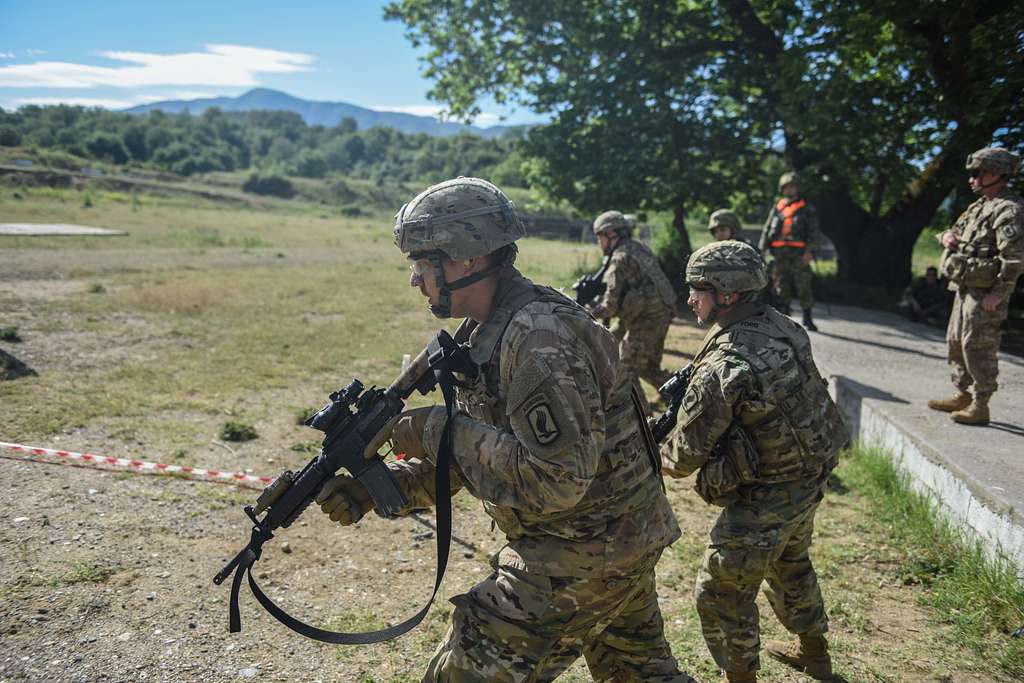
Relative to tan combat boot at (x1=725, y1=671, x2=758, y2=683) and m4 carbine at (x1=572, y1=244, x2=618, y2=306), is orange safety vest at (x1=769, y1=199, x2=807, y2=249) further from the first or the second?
tan combat boot at (x1=725, y1=671, x2=758, y2=683)

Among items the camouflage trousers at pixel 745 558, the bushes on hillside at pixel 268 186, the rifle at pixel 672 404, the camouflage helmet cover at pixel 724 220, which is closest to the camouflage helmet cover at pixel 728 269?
the rifle at pixel 672 404

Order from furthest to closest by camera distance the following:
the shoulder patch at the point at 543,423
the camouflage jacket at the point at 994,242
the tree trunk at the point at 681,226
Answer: the tree trunk at the point at 681,226, the camouflage jacket at the point at 994,242, the shoulder patch at the point at 543,423

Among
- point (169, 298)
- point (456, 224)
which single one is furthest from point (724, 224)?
point (169, 298)

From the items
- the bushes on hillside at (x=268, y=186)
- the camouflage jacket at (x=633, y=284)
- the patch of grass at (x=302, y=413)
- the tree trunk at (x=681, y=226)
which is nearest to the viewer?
the patch of grass at (x=302, y=413)

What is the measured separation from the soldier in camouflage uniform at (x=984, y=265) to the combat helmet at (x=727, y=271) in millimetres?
3076

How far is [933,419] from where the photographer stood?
20.0 feet

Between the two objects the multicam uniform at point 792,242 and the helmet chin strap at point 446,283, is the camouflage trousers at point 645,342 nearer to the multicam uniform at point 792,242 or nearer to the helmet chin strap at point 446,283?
the multicam uniform at point 792,242

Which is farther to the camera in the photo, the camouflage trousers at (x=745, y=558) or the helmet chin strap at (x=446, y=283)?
the camouflage trousers at (x=745, y=558)

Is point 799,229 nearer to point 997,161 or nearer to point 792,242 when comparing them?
point 792,242

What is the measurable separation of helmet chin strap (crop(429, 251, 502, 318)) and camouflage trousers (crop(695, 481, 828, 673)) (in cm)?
175

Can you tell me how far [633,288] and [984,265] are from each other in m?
3.04

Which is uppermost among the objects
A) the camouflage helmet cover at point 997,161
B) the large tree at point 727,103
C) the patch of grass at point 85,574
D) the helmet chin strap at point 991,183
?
the large tree at point 727,103

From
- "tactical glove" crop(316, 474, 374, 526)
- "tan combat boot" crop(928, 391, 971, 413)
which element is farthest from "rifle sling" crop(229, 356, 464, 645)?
"tan combat boot" crop(928, 391, 971, 413)

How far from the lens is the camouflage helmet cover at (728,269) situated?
3453 millimetres
